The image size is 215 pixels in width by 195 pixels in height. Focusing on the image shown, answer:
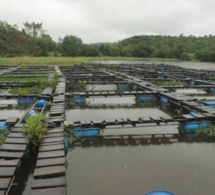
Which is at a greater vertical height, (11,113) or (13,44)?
(13,44)

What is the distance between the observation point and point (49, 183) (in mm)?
5043

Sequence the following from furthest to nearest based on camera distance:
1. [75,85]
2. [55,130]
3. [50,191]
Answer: [75,85], [55,130], [50,191]

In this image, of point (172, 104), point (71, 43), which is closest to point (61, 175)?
point (172, 104)

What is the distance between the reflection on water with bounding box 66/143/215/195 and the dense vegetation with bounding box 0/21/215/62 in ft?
170

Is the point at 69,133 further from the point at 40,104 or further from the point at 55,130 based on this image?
the point at 40,104

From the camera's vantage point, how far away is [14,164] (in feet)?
19.1

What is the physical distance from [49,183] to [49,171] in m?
0.43

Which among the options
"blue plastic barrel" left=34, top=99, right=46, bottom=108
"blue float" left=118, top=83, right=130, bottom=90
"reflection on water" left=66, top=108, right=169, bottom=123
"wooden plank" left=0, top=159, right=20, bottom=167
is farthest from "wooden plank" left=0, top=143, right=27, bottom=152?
"blue float" left=118, top=83, right=130, bottom=90

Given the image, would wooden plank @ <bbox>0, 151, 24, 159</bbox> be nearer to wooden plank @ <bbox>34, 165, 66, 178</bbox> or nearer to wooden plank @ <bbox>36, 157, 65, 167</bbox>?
wooden plank @ <bbox>36, 157, 65, 167</bbox>

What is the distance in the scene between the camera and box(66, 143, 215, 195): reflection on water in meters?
5.95

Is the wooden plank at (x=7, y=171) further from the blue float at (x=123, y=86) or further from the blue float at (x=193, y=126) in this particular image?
the blue float at (x=123, y=86)

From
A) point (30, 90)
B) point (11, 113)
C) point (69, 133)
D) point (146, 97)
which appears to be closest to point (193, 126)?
point (69, 133)

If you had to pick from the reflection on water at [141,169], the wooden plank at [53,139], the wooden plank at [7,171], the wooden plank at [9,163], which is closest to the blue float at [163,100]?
the reflection on water at [141,169]

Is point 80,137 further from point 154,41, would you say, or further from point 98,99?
point 154,41
